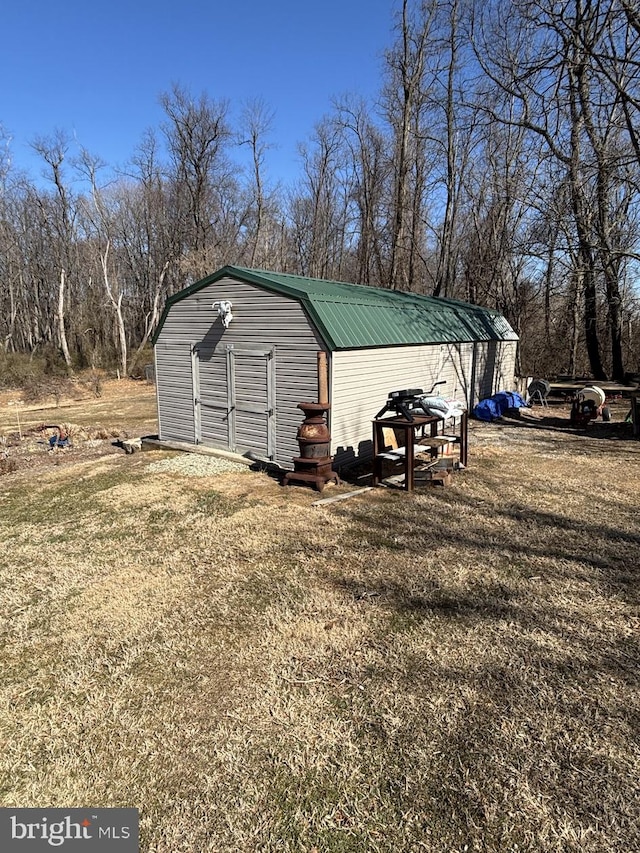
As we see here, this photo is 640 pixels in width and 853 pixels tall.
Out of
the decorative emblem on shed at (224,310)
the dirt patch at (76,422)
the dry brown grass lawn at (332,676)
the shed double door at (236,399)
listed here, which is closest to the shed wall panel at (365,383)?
the shed double door at (236,399)

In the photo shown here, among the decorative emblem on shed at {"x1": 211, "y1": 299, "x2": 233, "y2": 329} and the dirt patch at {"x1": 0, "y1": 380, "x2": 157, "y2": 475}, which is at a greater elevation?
the decorative emblem on shed at {"x1": 211, "y1": 299, "x2": 233, "y2": 329}

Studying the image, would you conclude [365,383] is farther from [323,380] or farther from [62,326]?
[62,326]

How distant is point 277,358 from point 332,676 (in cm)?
585

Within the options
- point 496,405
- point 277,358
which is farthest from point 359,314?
point 496,405

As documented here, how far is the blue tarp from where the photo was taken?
42.9 ft

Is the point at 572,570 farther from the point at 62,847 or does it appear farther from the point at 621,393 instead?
the point at 621,393

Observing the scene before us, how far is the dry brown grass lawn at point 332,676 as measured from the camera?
2363mm

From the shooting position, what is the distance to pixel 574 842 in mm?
2180

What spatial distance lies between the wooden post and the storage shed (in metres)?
0.12

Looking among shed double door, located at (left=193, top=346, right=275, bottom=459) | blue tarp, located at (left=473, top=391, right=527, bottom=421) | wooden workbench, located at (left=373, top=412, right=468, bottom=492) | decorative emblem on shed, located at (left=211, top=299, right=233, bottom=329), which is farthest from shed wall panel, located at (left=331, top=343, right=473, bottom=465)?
blue tarp, located at (left=473, top=391, right=527, bottom=421)

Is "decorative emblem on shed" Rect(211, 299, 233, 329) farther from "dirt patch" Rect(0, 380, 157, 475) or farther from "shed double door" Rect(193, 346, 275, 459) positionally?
"dirt patch" Rect(0, 380, 157, 475)

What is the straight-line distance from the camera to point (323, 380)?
25.1 ft

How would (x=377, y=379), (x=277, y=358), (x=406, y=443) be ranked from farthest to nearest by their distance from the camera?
1. (x=377, y=379)
2. (x=277, y=358)
3. (x=406, y=443)

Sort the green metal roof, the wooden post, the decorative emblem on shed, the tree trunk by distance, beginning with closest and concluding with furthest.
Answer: the wooden post, the green metal roof, the decorative emblem on shed, the tree trunk
